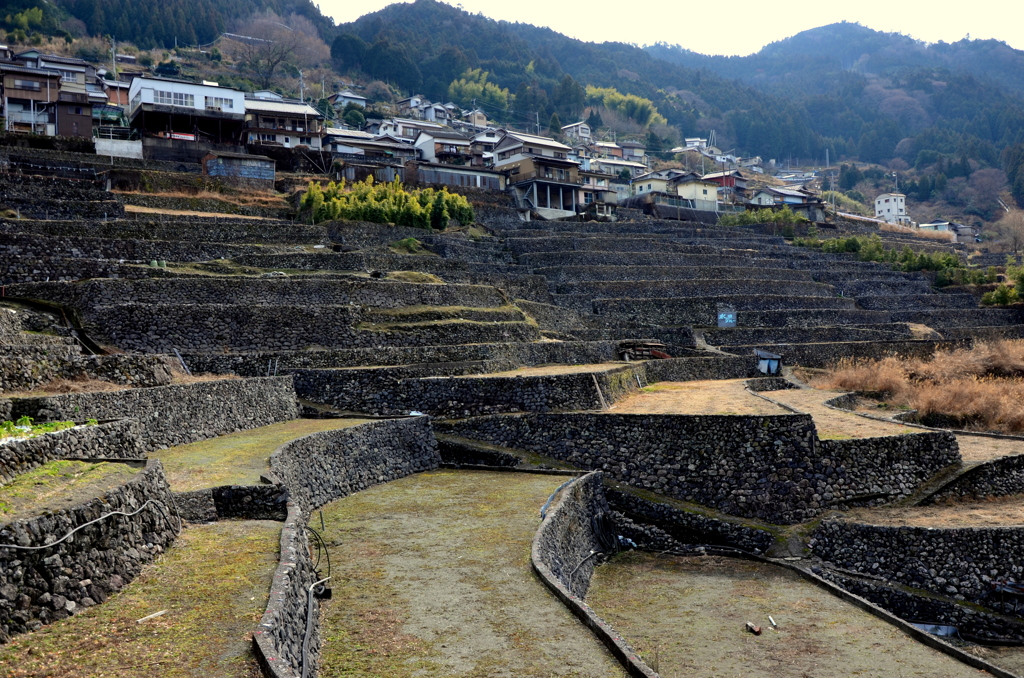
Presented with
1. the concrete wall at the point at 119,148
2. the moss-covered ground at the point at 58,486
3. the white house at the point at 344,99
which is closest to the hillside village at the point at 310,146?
the concrete wall at the point at 119,148

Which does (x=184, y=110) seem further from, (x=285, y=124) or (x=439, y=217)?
(x=439, y=217)

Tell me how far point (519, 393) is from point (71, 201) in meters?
23.4

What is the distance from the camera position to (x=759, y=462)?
21109 mm

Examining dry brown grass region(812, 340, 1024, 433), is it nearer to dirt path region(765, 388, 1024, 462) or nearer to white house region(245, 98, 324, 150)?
dirt path region(765, 388, 1024, 462)

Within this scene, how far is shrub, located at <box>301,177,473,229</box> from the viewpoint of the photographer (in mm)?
43625

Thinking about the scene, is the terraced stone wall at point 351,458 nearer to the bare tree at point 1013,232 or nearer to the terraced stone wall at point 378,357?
the terraced stone wall at point 378,357

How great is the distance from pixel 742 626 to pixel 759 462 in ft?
19.7

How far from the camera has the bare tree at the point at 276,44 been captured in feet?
401

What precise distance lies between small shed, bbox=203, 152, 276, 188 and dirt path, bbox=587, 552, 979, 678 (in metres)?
36.8

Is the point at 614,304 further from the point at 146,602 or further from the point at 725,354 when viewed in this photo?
the point at 146,602

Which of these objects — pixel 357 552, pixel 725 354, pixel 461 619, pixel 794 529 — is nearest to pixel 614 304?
pixel 725 354

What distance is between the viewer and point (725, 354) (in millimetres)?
37562

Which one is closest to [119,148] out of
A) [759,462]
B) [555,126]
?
[759,462]

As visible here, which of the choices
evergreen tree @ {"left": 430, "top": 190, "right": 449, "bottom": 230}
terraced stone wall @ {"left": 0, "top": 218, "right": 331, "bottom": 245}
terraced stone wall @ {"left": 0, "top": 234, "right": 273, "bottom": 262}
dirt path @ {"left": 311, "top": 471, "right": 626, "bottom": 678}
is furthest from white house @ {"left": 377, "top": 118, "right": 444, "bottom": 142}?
dirt path @ {"left": 311, "top": 471, "right": 626, "bottom": 678}
